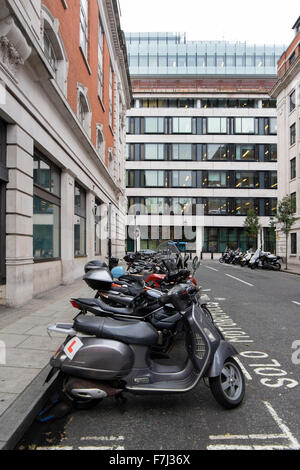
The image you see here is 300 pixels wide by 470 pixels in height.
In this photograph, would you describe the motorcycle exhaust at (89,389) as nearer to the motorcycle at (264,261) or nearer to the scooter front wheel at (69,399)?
the scooter front wheel at (69,399)

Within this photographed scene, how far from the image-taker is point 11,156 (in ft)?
24.8

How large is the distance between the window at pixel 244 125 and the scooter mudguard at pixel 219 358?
4689 cm

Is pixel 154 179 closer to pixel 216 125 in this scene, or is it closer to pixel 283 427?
pixel 216 125

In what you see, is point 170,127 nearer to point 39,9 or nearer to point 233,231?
point 233,231

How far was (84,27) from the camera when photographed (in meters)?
15.5

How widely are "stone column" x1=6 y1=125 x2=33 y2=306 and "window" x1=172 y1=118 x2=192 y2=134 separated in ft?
133

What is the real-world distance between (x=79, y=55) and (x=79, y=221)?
734 centimetres

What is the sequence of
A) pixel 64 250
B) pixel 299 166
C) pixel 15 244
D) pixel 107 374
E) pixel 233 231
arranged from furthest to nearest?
pixel 233 231 < pixel 299 166 < pixel 64 250 < pixel 15 244 < pixel 107 374

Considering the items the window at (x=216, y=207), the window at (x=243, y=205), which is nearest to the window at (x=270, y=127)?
the window at (x=243, y=205)

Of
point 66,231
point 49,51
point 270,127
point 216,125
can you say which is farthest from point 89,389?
point 270,127

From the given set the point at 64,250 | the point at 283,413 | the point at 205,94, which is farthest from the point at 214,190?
the point at 283,413

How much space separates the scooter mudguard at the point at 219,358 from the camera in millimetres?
2945
